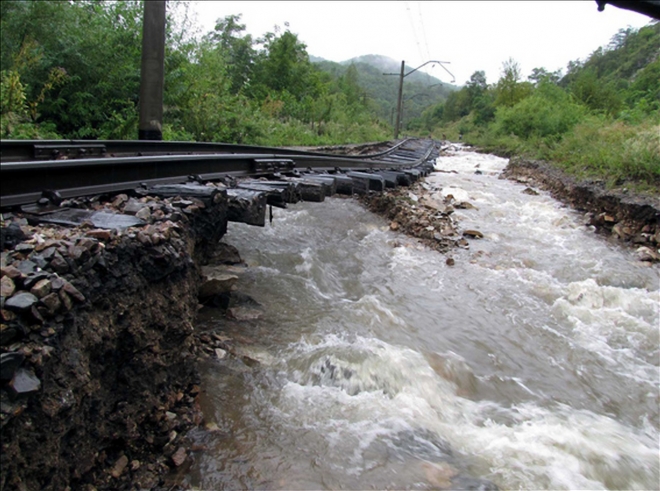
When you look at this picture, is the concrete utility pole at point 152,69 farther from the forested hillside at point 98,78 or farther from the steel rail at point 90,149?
the forested hillside at point 98,78

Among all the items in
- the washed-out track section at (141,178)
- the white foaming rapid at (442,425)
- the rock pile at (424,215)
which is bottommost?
the white foaming rapid at (442,425)

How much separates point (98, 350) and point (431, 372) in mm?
2907

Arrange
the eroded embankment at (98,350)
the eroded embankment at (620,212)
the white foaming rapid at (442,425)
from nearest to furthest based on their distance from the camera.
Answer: the eroded embankment at (98,350) < the white foaming rapid at (442,425) < the eroded embankment at (620,212)

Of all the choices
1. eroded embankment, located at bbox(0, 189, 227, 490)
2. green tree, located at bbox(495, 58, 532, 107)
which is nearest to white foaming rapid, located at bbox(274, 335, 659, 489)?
eroded embankment, located at bbox(0, 189, 227, 490)

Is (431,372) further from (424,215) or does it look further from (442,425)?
(424,215)

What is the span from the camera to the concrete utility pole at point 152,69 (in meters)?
6.57

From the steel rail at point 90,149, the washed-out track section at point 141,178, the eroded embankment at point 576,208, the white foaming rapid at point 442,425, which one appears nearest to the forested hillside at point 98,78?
the steel rail at point 90,149

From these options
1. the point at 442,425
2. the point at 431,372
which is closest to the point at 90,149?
the point at 431,372

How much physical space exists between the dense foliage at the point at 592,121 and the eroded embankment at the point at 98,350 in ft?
30.6

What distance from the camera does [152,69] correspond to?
6.64 m

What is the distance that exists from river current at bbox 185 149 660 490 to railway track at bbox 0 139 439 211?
1.25 meters

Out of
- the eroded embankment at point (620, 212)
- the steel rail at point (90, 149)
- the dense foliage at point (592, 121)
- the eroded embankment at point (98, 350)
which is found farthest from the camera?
the dense foliage at point (592, 121)

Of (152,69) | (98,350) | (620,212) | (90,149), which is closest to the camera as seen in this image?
(98,350)

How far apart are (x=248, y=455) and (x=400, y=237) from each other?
19.6 feet
